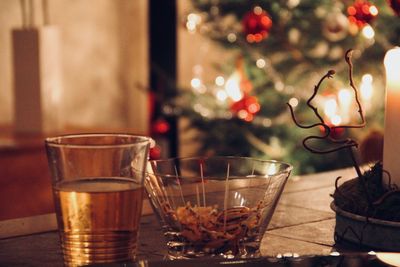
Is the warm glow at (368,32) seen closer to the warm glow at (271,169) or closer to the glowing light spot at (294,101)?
the glowing light spot at (294,101)

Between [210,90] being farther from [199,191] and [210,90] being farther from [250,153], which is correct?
[199,191]

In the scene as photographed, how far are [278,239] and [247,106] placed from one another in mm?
2357

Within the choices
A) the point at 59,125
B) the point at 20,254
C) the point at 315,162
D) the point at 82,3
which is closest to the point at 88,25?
the point at 82,3

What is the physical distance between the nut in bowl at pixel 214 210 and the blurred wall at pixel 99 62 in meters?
2.67

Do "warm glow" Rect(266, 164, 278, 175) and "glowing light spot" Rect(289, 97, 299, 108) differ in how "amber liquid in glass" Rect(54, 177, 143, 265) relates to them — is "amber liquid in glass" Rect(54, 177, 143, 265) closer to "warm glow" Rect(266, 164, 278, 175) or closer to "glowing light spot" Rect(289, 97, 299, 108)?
"warm glow" Rect(266, 164, 278, 175)

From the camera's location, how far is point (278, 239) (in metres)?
1.05

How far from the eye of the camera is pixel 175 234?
3.00 ft

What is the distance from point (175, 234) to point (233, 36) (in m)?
2.60

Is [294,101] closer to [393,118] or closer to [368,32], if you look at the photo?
[368,32]

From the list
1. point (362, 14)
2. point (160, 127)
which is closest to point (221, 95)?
point (160, 127)

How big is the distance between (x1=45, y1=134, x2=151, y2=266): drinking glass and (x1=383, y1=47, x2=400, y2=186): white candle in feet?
1.01

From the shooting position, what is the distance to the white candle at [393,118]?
1.01 metres

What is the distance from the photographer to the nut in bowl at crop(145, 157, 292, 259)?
90 cm

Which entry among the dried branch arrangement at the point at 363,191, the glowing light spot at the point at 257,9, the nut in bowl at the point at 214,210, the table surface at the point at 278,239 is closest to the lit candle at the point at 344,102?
the glowing light spot at the point at 257,9
